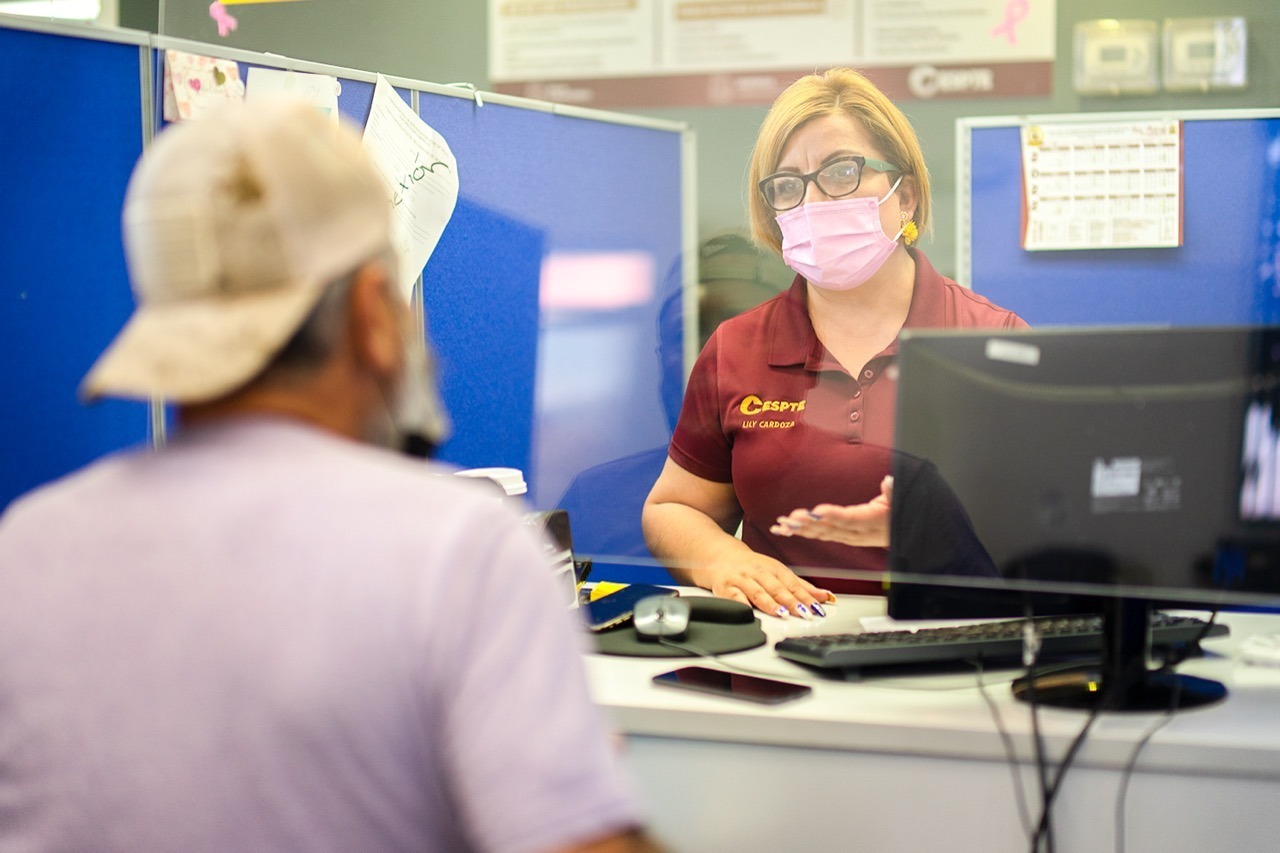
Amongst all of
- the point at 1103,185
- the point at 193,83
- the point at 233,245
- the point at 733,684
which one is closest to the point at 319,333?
the point at 233,245

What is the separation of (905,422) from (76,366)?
121 cm

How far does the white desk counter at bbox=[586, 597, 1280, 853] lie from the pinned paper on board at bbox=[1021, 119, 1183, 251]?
→ 0.92 m

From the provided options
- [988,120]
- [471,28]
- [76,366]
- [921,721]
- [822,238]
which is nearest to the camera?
Result: [921,721]

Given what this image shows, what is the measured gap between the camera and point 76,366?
174 cm

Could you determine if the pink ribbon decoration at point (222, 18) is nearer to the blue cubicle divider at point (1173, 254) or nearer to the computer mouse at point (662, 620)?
the blue cubicle divider at point (1173, 254)

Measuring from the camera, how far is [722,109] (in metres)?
2.16

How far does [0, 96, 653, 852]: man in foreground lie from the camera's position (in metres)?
0.65

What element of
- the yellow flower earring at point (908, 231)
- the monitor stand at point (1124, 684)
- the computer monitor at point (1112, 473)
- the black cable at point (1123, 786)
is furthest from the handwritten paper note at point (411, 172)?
the black cable at point (1123, 786)

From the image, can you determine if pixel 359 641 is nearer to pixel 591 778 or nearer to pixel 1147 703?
pixel 591 778

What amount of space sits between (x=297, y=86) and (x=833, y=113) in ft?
3.03

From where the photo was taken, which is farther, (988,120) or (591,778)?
→ (988,120)

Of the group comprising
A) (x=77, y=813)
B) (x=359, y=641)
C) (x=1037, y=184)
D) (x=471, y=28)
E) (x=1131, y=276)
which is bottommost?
(x=77, y=813)

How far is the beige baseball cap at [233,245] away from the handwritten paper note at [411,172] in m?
1.40

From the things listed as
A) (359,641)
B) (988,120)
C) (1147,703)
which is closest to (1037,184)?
(988,120)
